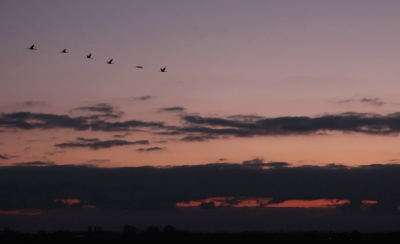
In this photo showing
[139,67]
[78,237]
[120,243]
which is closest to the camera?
[139,67]

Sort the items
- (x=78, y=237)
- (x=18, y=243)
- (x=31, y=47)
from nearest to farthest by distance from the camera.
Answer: (x=31, y=47), (x=18, y=243), (x=78, y=237)

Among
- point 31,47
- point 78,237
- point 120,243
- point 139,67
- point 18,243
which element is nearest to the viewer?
point 31,47

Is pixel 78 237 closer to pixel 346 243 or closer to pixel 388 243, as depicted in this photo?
pixel 346 243

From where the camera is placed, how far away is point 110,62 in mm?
126000

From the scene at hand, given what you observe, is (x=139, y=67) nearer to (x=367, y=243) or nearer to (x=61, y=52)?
(x=61, y=52)

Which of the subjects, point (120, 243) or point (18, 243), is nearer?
point (18, 243)

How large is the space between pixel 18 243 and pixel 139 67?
200 ft

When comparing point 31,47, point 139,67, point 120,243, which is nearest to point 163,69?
point 139,67

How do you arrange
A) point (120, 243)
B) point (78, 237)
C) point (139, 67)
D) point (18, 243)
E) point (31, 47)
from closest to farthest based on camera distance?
point (31, 47) < point (139, 67) < point (18, 243) < point (120, 243) < point (78, 237)

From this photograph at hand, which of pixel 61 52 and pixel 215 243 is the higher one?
pixel 61 52

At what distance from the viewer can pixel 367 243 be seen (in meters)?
166

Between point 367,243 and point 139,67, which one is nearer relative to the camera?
point 139,67

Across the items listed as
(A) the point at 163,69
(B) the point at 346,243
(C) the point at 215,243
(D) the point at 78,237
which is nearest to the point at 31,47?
(A) the point at 163,69

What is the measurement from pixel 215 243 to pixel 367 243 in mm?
44950
